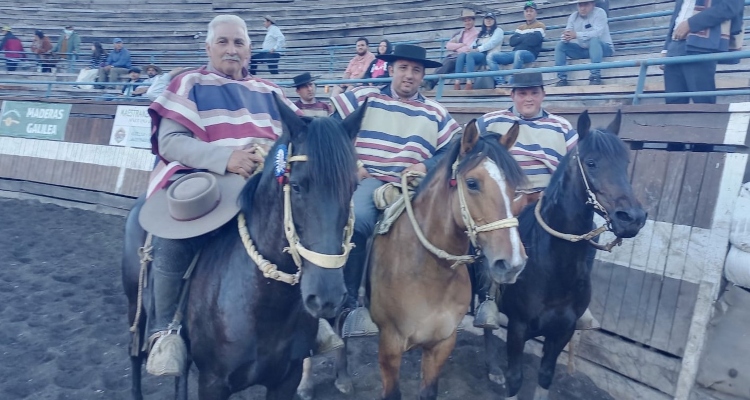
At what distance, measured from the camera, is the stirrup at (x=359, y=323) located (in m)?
3.78

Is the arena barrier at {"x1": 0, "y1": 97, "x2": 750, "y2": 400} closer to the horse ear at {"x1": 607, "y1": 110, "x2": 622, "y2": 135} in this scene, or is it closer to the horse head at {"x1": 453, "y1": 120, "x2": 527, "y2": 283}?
the horse ear at {"x1": 607, "y1": 110, "x2": 622, "y2": 135}

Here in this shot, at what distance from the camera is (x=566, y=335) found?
4.13m

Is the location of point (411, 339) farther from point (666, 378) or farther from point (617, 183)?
point (666, 378)

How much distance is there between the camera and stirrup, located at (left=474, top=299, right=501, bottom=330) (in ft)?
13.3

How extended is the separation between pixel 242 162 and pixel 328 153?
0.70 m

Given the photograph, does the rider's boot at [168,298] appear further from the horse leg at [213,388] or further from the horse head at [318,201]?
the horse head at [318,201]

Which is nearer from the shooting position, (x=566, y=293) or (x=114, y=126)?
(x=566, y=293)

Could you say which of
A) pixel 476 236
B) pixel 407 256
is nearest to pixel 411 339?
pixel 407 256

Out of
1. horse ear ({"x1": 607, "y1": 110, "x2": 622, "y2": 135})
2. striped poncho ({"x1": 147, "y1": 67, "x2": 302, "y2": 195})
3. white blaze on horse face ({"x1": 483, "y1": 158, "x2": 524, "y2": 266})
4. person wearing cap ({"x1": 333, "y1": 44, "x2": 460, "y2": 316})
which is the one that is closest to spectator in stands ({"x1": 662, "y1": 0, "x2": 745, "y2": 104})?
horse ear ({"x1": 607, "y1": 110, "x2": 622, "y2": 135})

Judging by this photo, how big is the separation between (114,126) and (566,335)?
31.0 ft

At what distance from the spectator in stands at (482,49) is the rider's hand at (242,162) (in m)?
7.56

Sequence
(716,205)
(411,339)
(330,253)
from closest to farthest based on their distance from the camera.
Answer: (330,253) → (411,339) → (716,205)

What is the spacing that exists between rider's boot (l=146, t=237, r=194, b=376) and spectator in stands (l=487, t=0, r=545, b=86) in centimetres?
759

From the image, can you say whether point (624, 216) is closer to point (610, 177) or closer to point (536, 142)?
point (610, 177)
